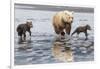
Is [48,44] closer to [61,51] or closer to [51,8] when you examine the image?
[61,51]

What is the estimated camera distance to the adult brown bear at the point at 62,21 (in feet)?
6.94

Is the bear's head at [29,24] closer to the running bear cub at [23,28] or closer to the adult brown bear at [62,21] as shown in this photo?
the running bear cub at [23,28]

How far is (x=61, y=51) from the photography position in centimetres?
213

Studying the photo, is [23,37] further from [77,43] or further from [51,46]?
[77,43]

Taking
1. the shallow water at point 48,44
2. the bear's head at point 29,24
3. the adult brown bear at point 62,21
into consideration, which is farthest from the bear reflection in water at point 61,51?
the bear's head at point 29,24

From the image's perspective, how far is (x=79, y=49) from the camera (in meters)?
2.21

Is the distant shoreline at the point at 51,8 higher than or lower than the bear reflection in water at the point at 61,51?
higher

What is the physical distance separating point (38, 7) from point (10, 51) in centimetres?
49

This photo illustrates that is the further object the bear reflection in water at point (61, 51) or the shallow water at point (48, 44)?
the bear reflection in water at point (61, 51)

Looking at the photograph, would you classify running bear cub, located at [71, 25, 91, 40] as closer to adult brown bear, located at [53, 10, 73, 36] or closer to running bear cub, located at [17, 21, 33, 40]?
adult brown bear, located at [53, 10, 73, 36]

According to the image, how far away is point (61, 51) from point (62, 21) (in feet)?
0.98

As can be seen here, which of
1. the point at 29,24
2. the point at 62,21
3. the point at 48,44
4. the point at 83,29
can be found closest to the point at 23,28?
the point at 29,24

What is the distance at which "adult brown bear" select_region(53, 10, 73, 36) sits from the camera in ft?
6.94

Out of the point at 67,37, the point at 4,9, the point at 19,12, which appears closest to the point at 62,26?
the point at 67,37
